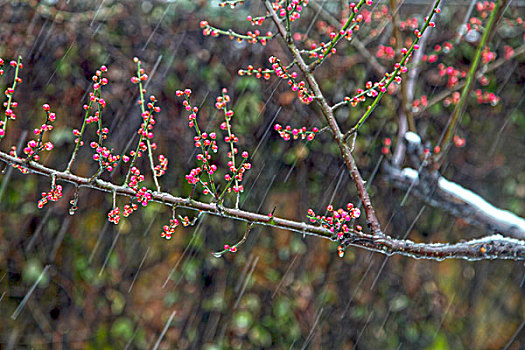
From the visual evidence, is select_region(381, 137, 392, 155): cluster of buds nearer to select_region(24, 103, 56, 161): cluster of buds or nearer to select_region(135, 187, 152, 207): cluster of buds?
select_region(135, 187, 152, 207): cluster of buds

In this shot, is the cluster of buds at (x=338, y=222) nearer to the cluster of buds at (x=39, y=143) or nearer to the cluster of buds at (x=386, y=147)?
the cluster of buds at (x=39, y=143)

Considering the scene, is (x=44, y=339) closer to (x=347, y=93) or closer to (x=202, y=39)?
(x=202, y=39)

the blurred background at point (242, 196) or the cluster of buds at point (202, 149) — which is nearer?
the cluster of buds at point (202, 149)

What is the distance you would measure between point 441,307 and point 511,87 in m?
1.34

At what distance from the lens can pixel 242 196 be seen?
7.55 ft

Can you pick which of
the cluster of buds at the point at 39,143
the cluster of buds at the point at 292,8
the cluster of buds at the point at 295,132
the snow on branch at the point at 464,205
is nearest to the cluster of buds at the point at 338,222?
the cluster of buds at the point at 295,132

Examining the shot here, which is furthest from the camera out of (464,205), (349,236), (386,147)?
(386,147)

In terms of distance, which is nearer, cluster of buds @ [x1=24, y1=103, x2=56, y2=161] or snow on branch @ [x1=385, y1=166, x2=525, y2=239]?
cluster of buds @ [x1=24, y1=103, x2=56, y2=161]

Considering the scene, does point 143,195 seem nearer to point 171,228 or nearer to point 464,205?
point 171,228

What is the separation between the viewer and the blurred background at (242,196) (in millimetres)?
2180

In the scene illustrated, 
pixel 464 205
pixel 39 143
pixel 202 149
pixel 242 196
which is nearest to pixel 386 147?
pixel 464 205

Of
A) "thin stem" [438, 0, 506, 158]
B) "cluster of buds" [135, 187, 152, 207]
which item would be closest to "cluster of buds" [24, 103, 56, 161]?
"cluster of buds" [135, 187, 152, 207]

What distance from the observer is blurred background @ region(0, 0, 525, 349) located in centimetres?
218

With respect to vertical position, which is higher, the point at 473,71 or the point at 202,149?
the point at 473,71
